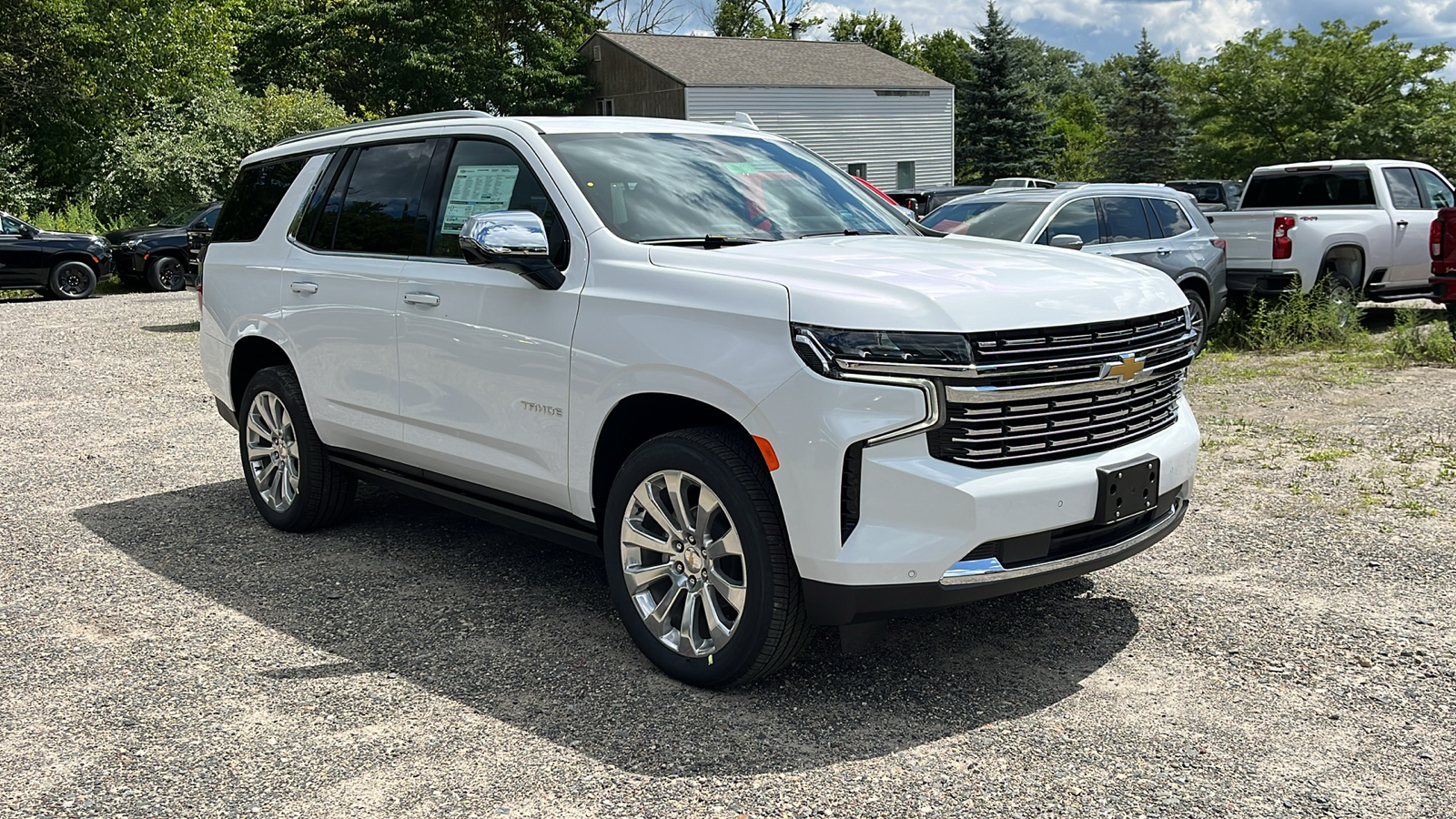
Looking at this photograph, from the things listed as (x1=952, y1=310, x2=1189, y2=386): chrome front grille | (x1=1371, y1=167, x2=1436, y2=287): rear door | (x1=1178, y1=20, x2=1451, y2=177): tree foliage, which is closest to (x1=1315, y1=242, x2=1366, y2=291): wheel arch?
(x1=1371, y1=167, x2=1436, y2=287): rear door

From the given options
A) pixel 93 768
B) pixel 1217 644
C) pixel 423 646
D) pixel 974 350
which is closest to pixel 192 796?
pixel 93 768

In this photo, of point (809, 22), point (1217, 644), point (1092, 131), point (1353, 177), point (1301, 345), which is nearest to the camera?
point (1217, 644)

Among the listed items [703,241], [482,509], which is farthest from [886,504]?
[482,509]

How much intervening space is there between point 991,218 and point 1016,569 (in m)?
7.61

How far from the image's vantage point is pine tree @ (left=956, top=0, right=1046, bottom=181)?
168 feet

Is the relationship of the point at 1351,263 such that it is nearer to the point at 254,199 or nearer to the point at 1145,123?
the point at 254,199

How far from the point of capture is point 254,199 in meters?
6.39

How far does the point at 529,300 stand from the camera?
14.8 feet

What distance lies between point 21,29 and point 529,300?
1149 inches

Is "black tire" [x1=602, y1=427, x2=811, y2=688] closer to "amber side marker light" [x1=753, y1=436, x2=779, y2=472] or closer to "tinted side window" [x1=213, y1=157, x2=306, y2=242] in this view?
"amber side marker light" [x1=753, y1=436, x2=779, y2=472]

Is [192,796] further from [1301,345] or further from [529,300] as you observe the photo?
[1301,345]

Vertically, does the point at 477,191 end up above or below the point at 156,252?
above

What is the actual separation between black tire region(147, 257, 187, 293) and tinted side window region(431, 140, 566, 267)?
1939cm

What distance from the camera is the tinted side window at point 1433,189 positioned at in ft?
46.8
